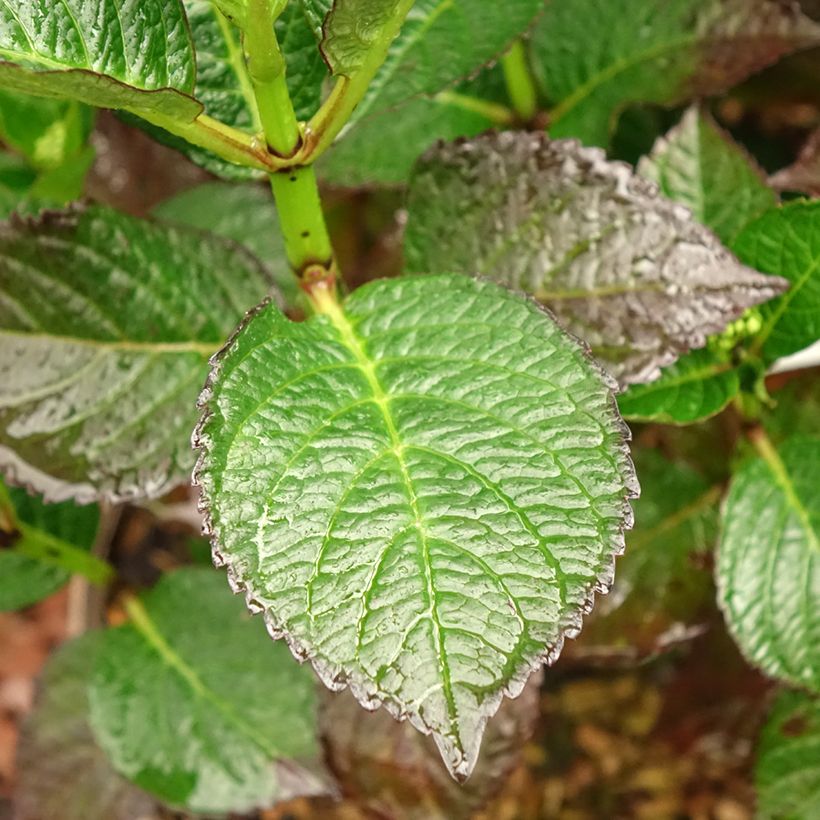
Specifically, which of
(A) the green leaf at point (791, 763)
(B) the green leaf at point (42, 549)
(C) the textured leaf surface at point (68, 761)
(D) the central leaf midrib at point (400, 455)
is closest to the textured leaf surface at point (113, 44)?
(D) the central leaf midrib at point (400, 455)

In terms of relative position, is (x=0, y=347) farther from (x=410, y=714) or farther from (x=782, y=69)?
(x=782, y=69)

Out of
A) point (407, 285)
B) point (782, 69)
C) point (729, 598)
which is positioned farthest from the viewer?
point (782, 69)

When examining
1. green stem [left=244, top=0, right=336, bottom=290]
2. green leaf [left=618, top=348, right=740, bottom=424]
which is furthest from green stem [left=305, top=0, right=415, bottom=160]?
green leaf [left=618, top=348, right=740, bottom=424]

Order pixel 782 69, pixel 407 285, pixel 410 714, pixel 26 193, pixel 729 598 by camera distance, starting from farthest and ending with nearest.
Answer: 1. pixel 782 69
2. pixel 26 193
3. pixel 729 598
4. pixel 407 285
5. pixel 410 714

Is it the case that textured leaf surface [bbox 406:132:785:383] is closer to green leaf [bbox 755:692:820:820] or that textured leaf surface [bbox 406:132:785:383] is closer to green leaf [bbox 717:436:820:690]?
green leaf [bbox 717:436:820:690]

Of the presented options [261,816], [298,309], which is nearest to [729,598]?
[298,309]
